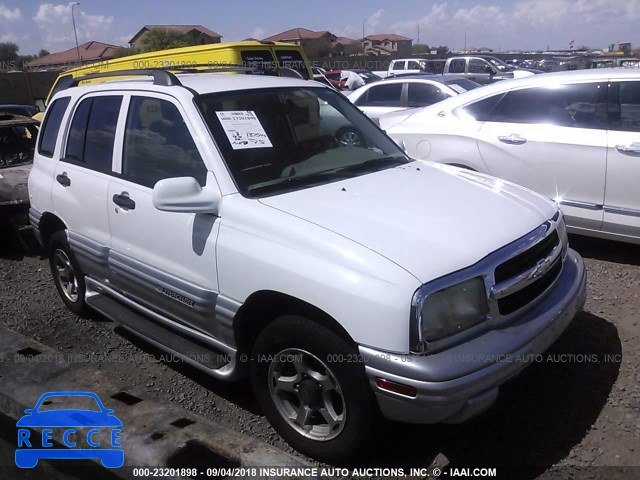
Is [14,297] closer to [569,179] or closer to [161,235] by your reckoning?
[161,235]

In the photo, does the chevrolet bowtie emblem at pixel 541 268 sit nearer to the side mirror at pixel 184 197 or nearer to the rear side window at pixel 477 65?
the side mirror at pixel 184 197

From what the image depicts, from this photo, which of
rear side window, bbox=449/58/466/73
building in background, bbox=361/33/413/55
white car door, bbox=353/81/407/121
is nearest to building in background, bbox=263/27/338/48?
building in background, bbox=361/33/413/55

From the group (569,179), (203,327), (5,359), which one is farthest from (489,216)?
(5,359)

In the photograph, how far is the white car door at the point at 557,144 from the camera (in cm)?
482

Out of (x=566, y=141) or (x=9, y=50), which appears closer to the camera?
(x=566, y=141)

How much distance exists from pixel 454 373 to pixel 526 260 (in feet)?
2.54

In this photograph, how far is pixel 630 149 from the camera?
4598mm

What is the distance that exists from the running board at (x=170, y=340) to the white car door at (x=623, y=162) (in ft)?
11.4

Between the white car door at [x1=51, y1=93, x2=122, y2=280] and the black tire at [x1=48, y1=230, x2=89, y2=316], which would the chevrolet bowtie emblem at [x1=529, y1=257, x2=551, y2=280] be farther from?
the black tire at [x1=48, y1=230, x2=89, y2=316]

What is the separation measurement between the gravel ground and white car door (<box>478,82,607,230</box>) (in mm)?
674

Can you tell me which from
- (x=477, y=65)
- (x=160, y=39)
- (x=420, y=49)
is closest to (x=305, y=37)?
(x=420, y=49)

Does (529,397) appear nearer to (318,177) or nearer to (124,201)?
(318,177)

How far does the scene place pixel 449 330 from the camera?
244cm

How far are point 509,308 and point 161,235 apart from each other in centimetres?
194
